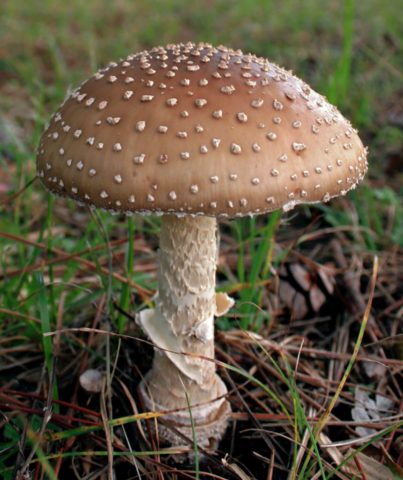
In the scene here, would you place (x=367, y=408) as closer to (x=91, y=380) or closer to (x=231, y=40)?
(x=91, y=380)

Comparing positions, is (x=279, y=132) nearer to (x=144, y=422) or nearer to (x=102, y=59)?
(x=144, y=422)

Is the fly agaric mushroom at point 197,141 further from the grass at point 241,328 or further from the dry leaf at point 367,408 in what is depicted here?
the dry leaf at point 367,408

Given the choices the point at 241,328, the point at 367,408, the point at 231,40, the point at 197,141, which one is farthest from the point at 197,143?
the point at 231,40

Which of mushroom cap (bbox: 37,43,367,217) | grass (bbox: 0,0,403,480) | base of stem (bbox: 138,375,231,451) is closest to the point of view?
mushroom cap (bbox: 37,43,367,217)

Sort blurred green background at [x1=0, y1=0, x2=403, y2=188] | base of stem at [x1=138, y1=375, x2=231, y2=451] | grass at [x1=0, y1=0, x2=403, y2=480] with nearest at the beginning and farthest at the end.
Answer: grass at [x1=0, y1=0, x2=403, y2=480] < base of stem at [x1=138, y1=375, x2=231, y2=451] < blurred green background at [x1=0, y1=0, x2=403, y2=188]

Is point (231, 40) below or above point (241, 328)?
above

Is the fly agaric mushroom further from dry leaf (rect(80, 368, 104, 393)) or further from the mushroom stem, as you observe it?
dry leaf (rect(80, 368, 104, 393))

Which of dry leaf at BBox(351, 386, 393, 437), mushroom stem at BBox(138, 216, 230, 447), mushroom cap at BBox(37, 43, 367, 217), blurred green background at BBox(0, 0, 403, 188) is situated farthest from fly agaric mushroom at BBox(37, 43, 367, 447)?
blurred green background at BBox(0, 0, 403, 188)
